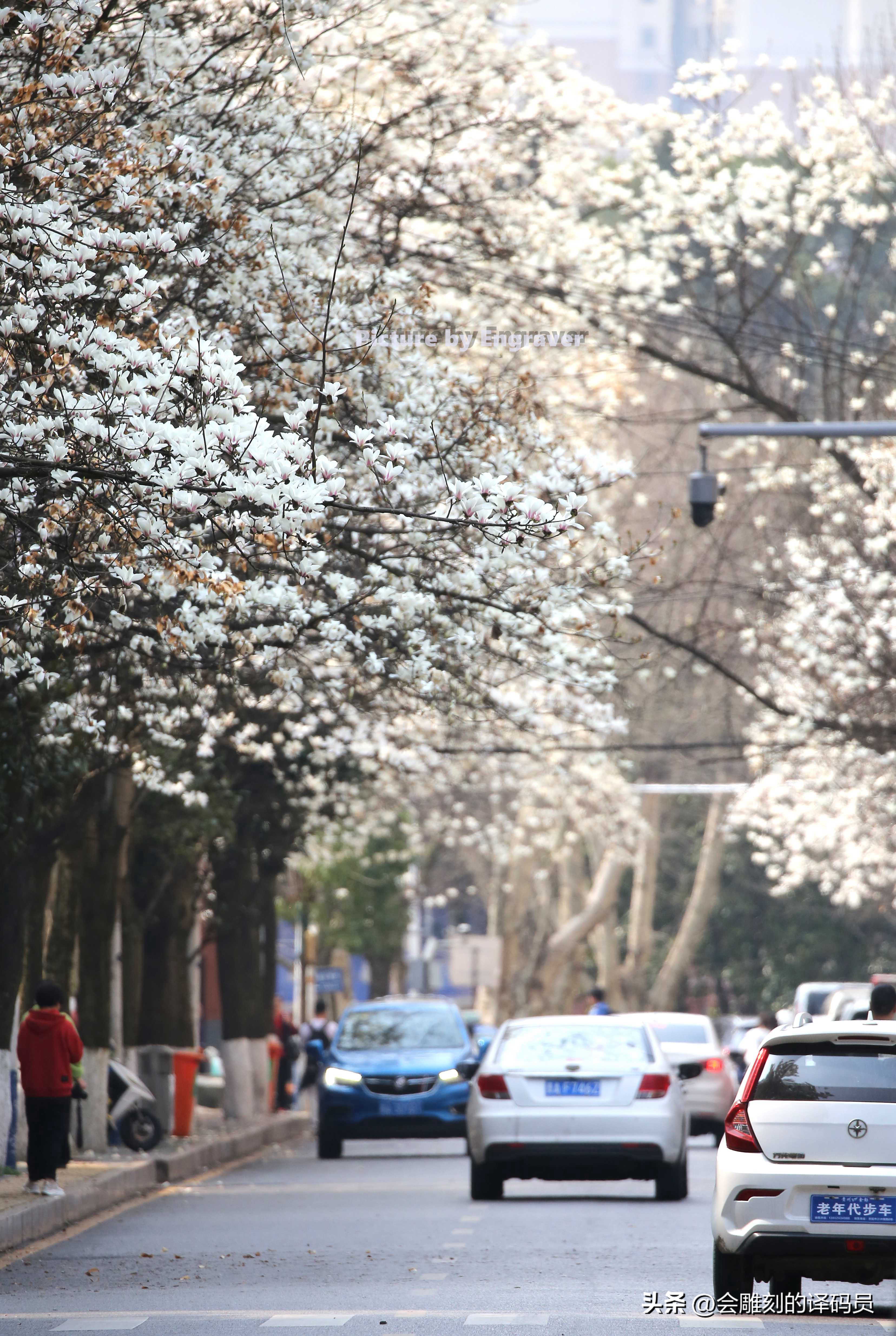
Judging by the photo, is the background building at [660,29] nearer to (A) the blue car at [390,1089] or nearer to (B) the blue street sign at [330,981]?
(B) the blue street sign at [330,981]

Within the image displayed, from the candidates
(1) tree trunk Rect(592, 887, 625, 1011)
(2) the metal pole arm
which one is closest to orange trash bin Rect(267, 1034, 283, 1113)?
(1) tree trunk Rect(592, 887, 625, 1011)

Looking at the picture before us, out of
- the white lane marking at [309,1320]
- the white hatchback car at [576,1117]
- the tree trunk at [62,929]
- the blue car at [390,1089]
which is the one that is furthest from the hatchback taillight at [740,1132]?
the blue car at [390,1089]

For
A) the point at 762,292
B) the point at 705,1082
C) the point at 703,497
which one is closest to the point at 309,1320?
the point at 703,497

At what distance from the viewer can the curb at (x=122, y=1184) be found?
1378 centimetres

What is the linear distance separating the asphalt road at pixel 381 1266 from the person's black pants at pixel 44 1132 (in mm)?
579

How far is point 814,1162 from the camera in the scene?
9.23 m

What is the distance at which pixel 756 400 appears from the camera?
23875 mm

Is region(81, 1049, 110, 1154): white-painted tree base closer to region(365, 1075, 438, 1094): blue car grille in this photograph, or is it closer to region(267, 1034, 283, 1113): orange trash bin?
region(365, 1075, 438, 1094): blue car grille

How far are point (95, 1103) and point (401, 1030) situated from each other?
4.46 metres

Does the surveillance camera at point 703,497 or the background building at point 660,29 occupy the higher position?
the background building at point 660,29

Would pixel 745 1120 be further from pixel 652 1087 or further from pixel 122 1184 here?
pixel 122 1184

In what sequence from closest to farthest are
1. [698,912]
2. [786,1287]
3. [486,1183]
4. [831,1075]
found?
[831,1075] → [786,1287] → [486,1183] → [698,912]

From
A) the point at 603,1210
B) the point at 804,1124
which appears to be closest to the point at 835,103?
the point at 603,1210

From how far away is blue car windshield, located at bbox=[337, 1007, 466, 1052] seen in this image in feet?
77.3
